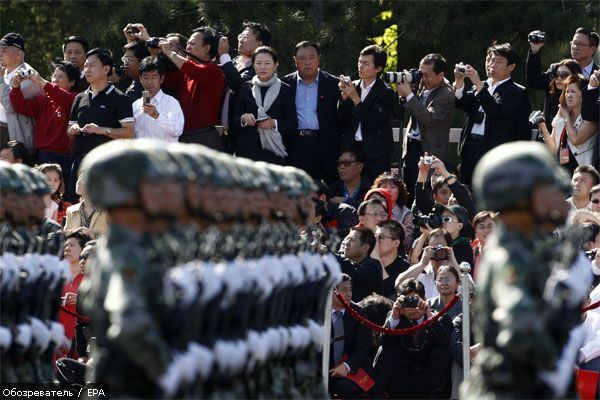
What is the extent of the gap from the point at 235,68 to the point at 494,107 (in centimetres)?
245

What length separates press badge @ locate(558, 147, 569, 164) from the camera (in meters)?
15.4

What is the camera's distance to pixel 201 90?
1567 centimetres

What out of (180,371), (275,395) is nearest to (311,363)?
(275,395)

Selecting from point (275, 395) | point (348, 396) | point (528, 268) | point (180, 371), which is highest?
point (528, 268)

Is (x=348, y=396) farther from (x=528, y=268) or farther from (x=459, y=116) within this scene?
(x=459, y=116)

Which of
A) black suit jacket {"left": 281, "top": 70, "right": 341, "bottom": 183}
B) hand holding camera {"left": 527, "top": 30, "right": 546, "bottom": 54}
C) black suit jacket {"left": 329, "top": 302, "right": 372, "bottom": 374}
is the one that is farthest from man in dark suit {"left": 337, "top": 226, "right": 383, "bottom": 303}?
hand holding camera {"left": 527, "top": 30, "right": 546, "bottom": 54}

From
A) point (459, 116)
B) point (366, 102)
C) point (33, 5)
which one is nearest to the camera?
point (366, 102)

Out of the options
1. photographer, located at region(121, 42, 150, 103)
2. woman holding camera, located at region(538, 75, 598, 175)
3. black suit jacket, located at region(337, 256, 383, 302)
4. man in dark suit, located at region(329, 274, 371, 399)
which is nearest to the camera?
man in dark suit, located at region(329, 274, 371, 399)

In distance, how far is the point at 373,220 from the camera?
47.1 ft

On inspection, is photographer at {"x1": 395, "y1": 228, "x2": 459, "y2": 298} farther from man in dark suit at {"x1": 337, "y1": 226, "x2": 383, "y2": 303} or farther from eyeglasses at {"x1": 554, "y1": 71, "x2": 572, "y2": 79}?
eyeglasses at {"x1": 554, "y1": 71, "x2": 572, "y2": 79}

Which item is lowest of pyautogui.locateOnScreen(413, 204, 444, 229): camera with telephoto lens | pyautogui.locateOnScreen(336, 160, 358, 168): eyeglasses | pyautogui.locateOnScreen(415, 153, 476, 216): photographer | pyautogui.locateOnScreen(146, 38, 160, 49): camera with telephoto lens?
pyautogui.locateOnScreen(413, 204, 444, 229): camera with telephoto lens

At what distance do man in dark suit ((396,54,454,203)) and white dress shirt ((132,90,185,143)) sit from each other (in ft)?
6.76

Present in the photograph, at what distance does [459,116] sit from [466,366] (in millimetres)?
6590

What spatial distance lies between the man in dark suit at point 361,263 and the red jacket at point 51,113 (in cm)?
372
